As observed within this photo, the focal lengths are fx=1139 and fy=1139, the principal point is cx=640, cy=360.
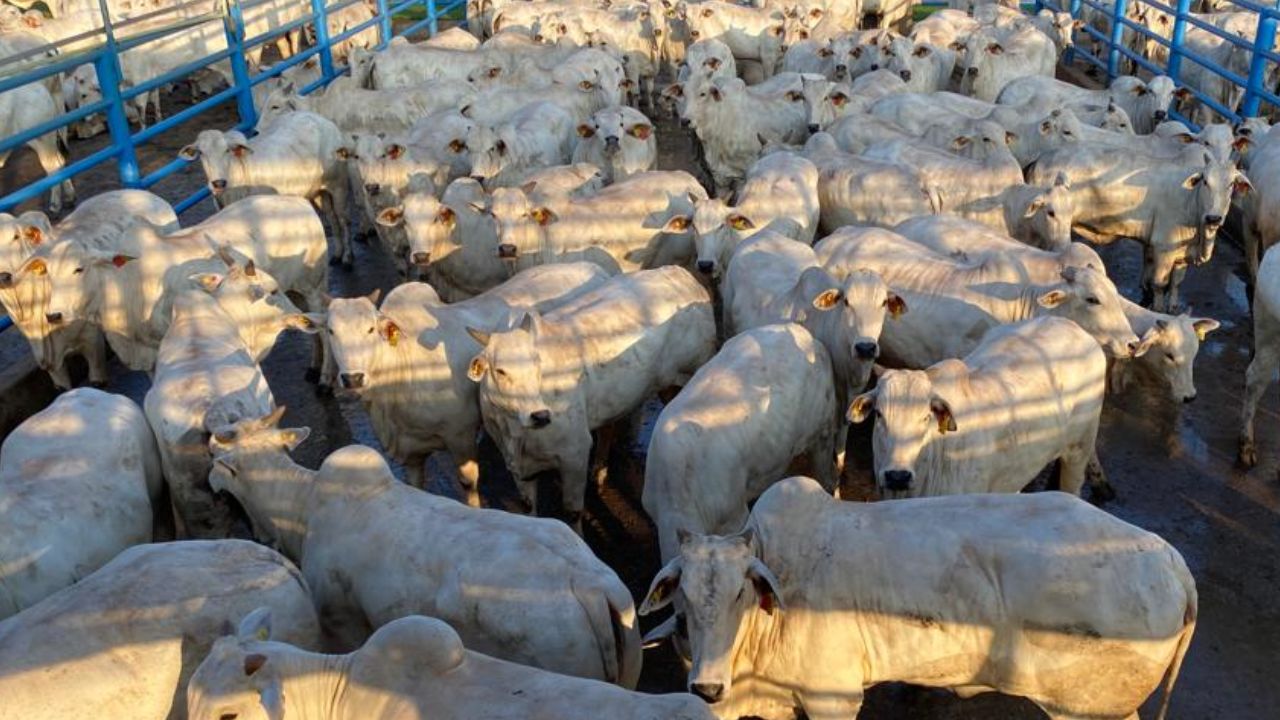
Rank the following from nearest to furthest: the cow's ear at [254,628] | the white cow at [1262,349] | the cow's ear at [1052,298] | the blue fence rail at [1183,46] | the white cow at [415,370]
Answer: the cow's ear at [254,628], the white cow at [415,370], the cow's ear at [1052,298], the white cow at [1262,349], the blue fence rail at [1183,46]

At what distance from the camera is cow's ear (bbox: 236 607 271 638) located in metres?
4.32

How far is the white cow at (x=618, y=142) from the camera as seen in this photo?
37.7 ft

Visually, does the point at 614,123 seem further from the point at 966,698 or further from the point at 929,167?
the point at 966,698

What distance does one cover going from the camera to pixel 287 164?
11172 millimetres

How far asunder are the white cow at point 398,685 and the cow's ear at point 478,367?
8.49 feet

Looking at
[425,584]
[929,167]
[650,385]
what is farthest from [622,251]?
[425,584]

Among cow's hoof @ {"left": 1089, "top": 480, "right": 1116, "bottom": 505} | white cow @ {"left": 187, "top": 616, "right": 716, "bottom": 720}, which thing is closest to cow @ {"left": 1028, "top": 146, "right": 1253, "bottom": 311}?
cow's hoof @ {"left": 1089, "top": 480, "right": 1116, "bottom": 505}

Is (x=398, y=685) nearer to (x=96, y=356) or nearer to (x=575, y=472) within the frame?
(x=575, y=472)

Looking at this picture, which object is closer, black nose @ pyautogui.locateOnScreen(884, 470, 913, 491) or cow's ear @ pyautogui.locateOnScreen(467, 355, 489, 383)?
black nose @ pyautogui.locateOnScreen(884, 470, 913, 491)

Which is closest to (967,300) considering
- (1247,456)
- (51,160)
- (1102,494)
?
(1102,494)

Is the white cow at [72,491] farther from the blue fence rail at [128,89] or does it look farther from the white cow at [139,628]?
the blue fence rail at [128,89]

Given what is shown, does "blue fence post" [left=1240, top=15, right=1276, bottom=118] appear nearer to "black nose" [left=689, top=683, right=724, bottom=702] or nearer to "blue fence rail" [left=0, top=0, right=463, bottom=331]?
"black nose" [left=689, top=683, right=724, bottom=702]

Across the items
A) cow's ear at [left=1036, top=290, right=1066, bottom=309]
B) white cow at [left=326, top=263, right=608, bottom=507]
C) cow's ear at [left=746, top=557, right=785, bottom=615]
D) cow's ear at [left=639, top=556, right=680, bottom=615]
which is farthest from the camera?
cow's ear at [left=1036, top=290, right=1066, bottom=309]

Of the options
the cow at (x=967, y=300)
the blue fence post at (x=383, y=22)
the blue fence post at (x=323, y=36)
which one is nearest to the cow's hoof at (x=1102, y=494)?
the cow at (x=967, y=300)
